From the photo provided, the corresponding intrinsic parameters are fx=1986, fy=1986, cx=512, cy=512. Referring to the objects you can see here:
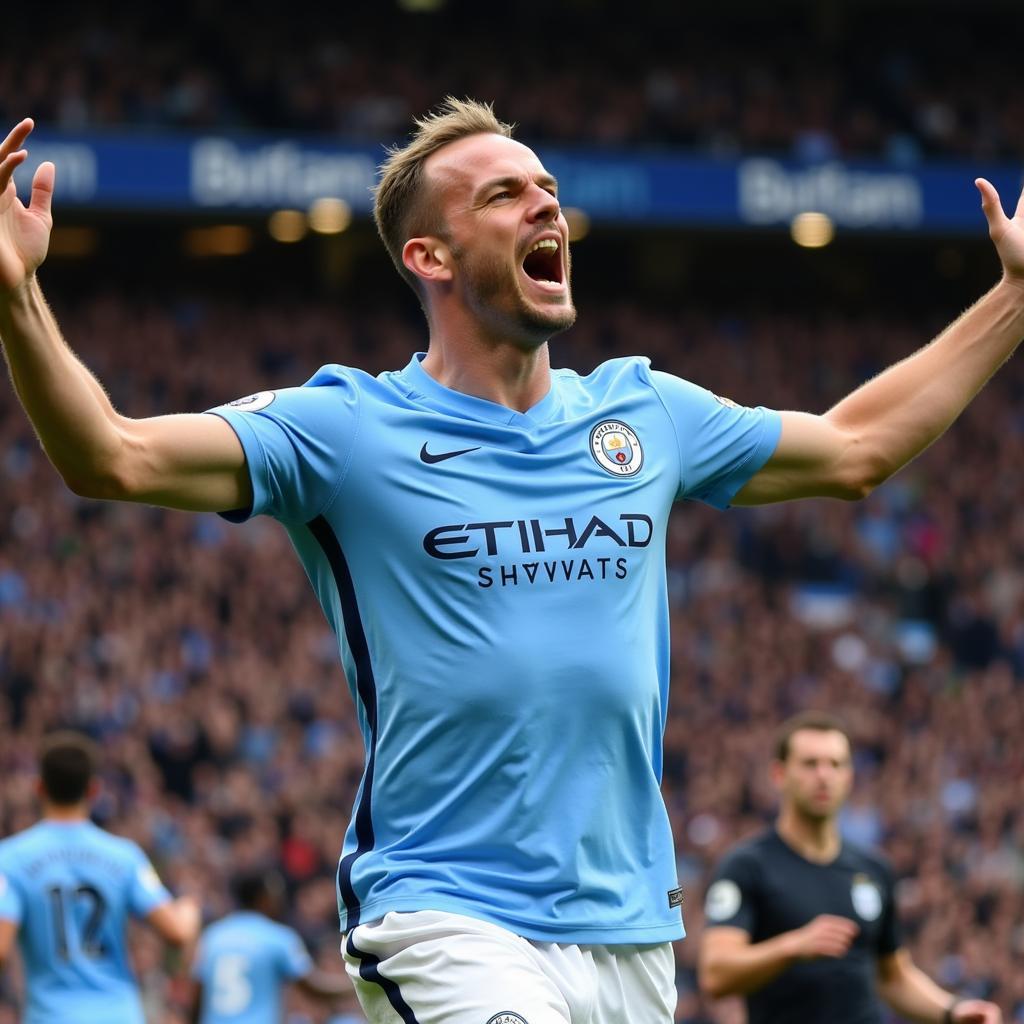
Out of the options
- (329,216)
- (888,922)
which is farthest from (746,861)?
(329,216)

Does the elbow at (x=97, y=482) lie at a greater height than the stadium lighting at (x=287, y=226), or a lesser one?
lesser

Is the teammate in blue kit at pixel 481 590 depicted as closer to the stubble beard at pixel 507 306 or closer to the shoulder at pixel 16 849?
the stubble beard at pixel 507 306

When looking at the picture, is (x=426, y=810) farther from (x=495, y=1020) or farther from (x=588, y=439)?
(x=588, y=439)

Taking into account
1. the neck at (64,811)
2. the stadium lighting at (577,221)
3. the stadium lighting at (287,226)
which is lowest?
the neck at (64,811)

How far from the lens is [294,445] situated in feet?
11.4

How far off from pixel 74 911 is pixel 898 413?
192 inches

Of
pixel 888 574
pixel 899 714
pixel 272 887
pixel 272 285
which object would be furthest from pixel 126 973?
pixel 272 285

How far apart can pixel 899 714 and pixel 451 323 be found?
16981mm

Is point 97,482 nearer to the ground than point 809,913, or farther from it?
farther from it

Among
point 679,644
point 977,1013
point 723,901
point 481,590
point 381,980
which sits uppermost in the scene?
point 679,644

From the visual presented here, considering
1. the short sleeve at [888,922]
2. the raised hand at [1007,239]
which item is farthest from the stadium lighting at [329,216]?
the raised hand at [1007,239]

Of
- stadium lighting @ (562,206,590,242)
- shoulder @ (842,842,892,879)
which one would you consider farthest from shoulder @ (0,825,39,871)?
stadium lighting @ (562,206,590,242)

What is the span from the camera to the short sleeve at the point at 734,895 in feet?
21.5

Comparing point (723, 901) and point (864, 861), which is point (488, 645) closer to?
point (723, 901)
